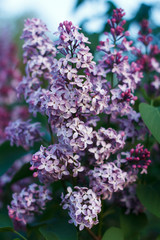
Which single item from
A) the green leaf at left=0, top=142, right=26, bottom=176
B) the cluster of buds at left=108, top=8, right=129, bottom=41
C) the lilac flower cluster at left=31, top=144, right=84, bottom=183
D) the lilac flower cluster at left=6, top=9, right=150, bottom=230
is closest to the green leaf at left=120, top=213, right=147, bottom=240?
the lilac flower cluster at left=6, top=9, right=150, bottom=230

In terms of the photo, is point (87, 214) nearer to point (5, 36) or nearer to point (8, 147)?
point (8, 147)

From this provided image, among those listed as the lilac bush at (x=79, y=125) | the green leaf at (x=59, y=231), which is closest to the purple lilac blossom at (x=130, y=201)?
the lilac bush at (x=79, y=125)

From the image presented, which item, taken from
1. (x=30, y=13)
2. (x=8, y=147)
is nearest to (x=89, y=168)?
(x=8, y=147)

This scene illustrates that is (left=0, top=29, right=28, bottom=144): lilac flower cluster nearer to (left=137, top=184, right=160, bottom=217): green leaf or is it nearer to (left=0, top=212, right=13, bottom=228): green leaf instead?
(left=0, top=212, right=13, bottom=228): green leaf

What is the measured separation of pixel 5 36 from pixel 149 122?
7.95 ft

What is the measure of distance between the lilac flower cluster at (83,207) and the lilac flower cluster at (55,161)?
0.06m

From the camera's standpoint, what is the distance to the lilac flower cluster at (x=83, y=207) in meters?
0.75

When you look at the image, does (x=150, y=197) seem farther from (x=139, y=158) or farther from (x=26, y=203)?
(x=26, y=203)

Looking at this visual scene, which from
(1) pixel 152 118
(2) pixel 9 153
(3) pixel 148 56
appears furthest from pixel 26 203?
(3) pixel 148 56

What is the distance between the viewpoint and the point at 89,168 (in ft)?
2.99

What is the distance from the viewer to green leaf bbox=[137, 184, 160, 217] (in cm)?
91

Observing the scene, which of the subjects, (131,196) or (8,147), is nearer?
(131,196)

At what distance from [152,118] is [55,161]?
32 cm

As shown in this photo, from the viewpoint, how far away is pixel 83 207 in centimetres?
75
